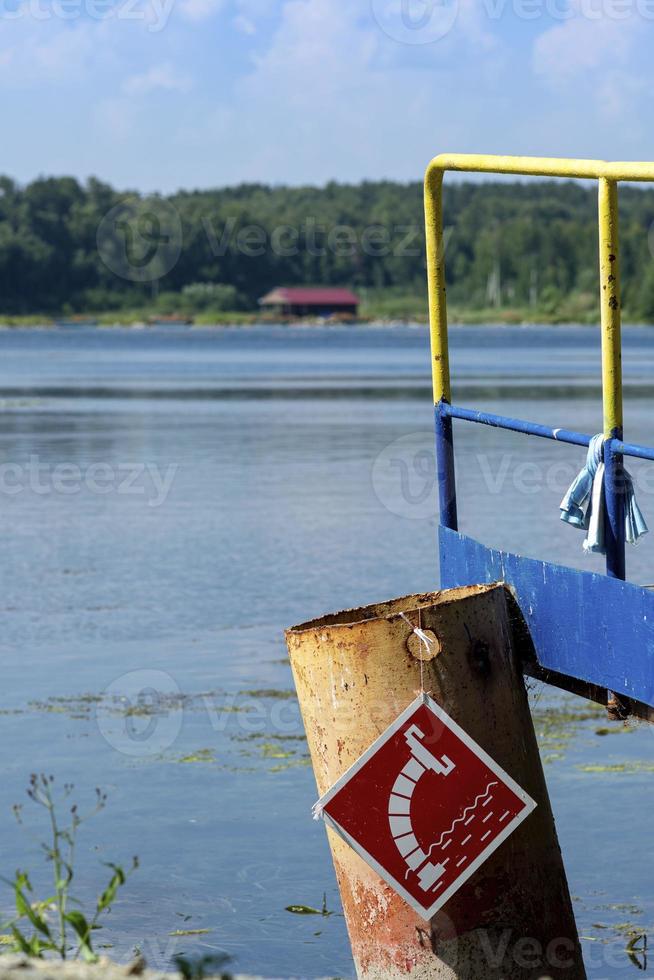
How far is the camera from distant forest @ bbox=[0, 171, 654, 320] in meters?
154

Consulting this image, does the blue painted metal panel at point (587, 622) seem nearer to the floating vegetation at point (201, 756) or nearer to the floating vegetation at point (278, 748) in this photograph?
the floating vegetation at point (278, 748)

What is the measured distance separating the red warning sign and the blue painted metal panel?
423 millimetres

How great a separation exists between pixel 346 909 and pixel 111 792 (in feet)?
9.94

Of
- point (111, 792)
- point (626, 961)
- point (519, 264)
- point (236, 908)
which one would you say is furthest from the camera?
point (519, 264)

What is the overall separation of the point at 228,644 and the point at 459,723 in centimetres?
667

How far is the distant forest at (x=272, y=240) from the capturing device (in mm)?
153500

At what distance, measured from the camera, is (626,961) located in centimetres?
602

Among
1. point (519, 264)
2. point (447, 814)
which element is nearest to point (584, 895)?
point (447, 814)

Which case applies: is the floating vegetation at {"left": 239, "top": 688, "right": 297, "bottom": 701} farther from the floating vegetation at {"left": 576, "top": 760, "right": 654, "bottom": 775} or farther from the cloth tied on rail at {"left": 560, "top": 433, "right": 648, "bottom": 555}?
the cloth tied on rail at {"left": 560, "top": 433, "right": 648, "bottom": 555}

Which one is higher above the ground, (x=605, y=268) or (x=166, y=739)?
(x=605, y=268)

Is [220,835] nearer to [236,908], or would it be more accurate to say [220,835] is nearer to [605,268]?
[236,908]

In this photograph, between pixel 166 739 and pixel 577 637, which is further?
pixel 166 739

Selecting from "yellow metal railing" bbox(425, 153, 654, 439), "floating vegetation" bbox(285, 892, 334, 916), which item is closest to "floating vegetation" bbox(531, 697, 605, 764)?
"floating vegetation" bbox(285, 892, 334, 916)

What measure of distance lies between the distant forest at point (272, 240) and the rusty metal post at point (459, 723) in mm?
126809
